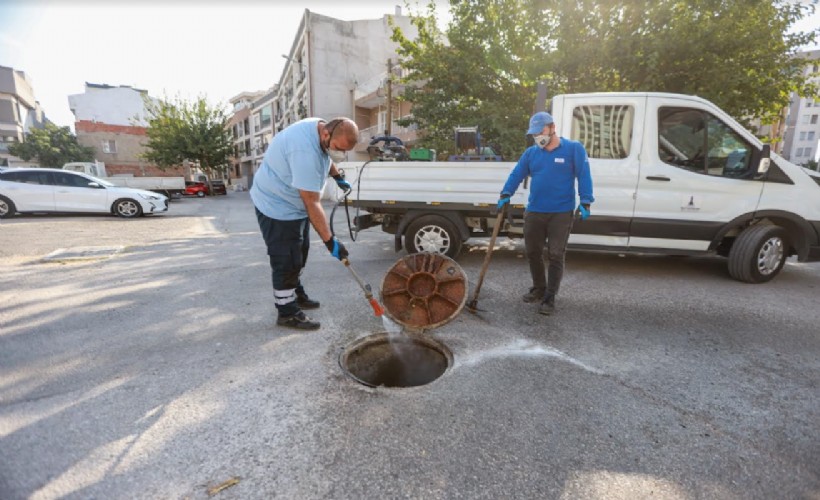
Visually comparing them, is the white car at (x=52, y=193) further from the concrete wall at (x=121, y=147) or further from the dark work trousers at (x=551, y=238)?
the concrete wall at (x=121, y=147)

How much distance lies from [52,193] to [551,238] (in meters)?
13.3

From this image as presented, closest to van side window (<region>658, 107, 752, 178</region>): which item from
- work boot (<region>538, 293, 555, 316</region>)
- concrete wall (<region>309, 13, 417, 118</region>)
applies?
work boot (<region>538, 293, 555, 316</region>)

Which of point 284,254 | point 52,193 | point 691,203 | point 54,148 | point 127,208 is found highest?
point 54,148

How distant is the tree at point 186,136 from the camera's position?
29.2m

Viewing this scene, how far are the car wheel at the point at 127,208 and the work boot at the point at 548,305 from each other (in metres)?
12.4

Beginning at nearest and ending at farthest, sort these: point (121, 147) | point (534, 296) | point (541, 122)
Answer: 1. point (541, 122)
2. point (534, 296)
3. point (121, 147)

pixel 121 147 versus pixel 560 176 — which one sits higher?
pixel 121 147

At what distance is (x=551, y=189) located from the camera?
145 inches

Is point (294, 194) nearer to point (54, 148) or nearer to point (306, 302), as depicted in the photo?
point (306, 302)

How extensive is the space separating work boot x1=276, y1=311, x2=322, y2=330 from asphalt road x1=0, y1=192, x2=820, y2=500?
0.26 feet

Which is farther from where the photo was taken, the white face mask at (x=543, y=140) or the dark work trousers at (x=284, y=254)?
the white face mask at (x=543, y=140)

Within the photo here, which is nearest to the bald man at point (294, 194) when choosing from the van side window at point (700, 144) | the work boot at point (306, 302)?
the work boot at point (306, 302)

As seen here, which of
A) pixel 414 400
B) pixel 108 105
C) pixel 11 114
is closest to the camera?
pixel 414 400

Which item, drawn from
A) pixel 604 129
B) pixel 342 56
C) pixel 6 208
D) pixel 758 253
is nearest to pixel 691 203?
pixel 758 253
